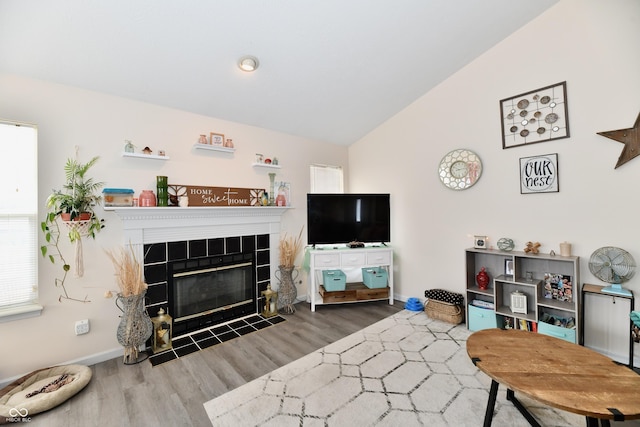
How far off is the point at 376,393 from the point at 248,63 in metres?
2.87

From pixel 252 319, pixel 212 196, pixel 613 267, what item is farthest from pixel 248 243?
pixel 613 267

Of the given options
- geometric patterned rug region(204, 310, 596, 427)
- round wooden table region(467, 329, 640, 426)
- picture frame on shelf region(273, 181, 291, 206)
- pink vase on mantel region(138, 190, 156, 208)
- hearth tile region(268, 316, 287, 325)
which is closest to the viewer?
round wooden table region(467, 329, 640, 426)

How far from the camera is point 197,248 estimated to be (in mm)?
2996

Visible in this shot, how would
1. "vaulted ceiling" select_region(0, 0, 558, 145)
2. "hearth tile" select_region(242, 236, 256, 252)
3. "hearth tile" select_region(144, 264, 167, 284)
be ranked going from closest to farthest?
"vaulted ceiling" select_region(0, 0, 558, 145)
"hearth tile" select_region(144, 264, 167, 284)
"hearth tile" select_region(242, 236, 256, 252)

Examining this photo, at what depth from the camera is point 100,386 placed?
209 centimetres

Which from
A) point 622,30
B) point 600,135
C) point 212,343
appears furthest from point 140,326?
point 622,30

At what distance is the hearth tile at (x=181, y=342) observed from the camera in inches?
106

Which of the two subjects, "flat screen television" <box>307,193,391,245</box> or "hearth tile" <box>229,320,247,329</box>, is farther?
"flat screen television" <box>307,193,391,245</box>

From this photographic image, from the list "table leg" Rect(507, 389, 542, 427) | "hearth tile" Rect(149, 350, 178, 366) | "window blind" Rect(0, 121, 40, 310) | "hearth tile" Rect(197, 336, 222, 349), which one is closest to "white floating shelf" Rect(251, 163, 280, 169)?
"window blind" Rect(0, 121, 40, 310)

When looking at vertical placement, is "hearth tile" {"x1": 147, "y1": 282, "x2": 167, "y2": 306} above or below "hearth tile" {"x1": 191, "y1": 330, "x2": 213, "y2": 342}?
above

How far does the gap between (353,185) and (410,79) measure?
6.01ft

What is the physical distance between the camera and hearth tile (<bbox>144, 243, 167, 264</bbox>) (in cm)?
267

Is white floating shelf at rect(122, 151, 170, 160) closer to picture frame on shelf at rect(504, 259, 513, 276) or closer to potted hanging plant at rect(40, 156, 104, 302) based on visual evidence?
potted hanging plant at rect(40, 156, 104, 302)

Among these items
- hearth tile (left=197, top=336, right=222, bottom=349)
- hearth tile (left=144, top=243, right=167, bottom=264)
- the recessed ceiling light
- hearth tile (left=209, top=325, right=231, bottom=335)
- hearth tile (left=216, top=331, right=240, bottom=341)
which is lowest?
hearth tile (left=197, top=336, right=222, bottom=349)
